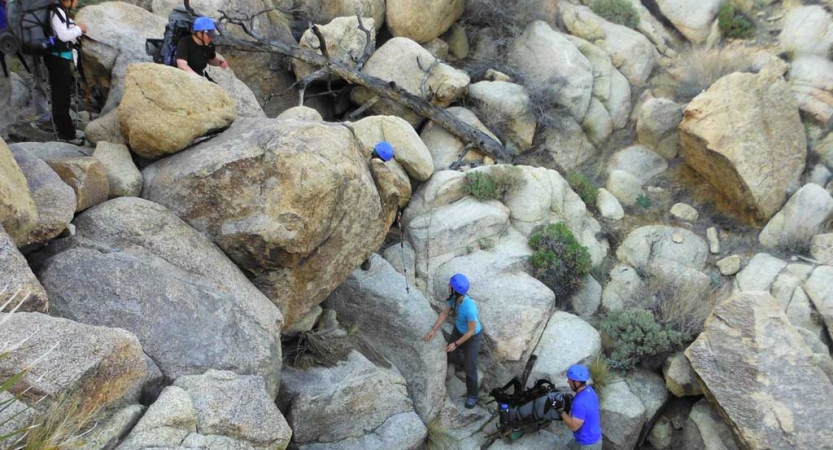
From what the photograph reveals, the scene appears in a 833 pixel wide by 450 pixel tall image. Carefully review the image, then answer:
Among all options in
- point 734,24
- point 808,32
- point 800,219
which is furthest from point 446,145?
point 808,32

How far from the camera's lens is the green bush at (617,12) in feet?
52.3

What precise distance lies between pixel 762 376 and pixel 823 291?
2539 mm

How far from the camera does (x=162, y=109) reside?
6910 millimetres

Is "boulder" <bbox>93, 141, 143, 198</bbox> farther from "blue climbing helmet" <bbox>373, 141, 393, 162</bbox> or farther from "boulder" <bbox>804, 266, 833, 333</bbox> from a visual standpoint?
"boulder" <bbox>804, 266, 833, 333</bbox>

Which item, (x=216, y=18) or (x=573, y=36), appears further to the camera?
(x=573, y=36)

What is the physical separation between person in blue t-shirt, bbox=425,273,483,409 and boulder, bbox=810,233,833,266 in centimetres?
Answer: 645

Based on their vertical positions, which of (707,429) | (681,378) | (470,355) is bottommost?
(707,429)

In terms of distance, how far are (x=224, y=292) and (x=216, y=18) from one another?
7.22 m

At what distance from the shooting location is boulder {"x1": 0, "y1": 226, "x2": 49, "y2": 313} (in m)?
4.54

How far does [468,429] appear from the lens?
29.3 ft

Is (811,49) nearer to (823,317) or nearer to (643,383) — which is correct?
(823,317)

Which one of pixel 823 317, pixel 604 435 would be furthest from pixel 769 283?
pixel 604 435

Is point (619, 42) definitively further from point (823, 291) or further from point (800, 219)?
point (823, 291)

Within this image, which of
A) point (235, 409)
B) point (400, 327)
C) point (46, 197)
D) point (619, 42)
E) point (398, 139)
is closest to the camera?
point (235, 409)
